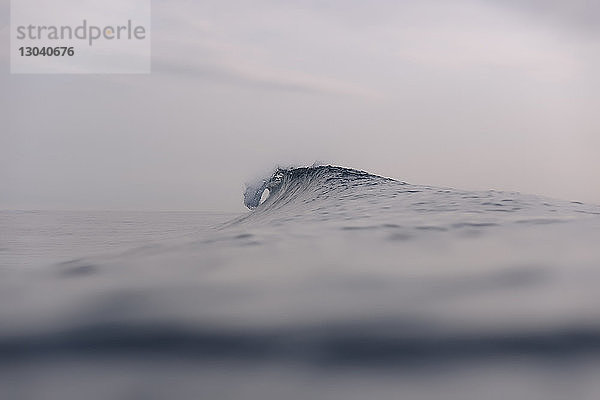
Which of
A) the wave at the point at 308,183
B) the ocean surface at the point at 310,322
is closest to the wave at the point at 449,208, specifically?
the ocean surface at the point at 310,322

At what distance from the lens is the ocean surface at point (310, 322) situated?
1.02 m

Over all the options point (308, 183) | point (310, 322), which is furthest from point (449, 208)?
point (308, 183)

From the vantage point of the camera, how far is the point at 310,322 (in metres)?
1.28

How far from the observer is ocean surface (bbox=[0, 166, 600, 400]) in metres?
1.02

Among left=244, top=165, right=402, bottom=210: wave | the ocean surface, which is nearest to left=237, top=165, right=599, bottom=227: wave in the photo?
the ocean surface

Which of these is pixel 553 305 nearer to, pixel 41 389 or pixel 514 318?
pixel 514 318

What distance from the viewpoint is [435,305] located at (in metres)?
1.38

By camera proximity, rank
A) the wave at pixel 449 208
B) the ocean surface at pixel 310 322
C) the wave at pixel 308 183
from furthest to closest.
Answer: the wave at pixel 308 183, the wave at pixel 449 208, the ocean surface at pixel 310 322

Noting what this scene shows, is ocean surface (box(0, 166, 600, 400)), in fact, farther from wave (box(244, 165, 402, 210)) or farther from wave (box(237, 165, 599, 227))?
wave (box(244, 165, 402, 210))

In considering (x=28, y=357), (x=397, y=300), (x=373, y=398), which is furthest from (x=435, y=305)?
(x=28, y=357)

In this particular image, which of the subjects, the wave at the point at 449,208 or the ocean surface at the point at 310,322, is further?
the wave at the point at 449,208

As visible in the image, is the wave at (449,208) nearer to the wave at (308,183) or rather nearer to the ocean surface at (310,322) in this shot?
the ocean surface at (310,322)

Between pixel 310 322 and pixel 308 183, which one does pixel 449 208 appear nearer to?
pixel 310 322

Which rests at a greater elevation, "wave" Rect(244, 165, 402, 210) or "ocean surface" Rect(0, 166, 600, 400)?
"wave" Rect(244, 165, 402, 210)
